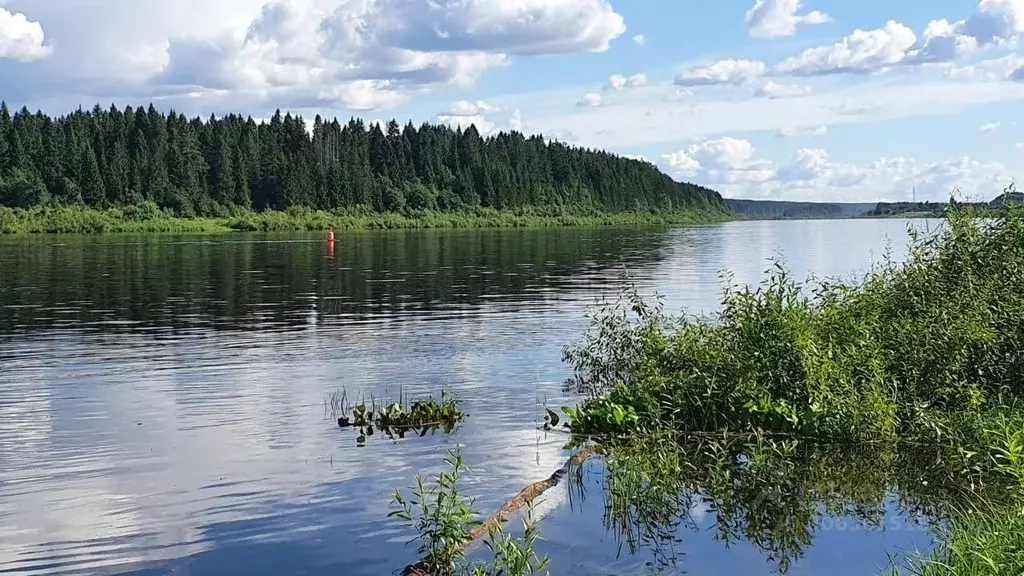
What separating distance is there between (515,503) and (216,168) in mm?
156064

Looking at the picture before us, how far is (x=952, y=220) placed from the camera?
761 inches

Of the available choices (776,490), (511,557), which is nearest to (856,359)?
(776,490)

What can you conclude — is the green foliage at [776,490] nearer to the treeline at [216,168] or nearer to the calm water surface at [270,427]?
the calm water surface at [270,427]

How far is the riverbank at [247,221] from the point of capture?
430 ft

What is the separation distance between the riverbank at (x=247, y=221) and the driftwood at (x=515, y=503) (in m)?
123

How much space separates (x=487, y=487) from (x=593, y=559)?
3.47m

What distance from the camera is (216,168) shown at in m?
161

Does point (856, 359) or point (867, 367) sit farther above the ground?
point (856, 359)

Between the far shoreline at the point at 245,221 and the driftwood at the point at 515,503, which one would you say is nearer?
the driftwood at the point at 515,503

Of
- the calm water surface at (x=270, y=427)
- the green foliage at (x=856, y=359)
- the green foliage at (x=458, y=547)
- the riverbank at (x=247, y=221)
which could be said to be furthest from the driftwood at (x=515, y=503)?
the riverbank at (x=247, y=221)

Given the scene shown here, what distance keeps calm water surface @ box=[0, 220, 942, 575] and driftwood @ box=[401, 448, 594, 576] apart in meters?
0.35

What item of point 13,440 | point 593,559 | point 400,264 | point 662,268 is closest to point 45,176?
point 400,264

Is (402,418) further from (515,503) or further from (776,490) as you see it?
(776,490)

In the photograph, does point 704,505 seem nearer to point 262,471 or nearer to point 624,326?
point 262,471
